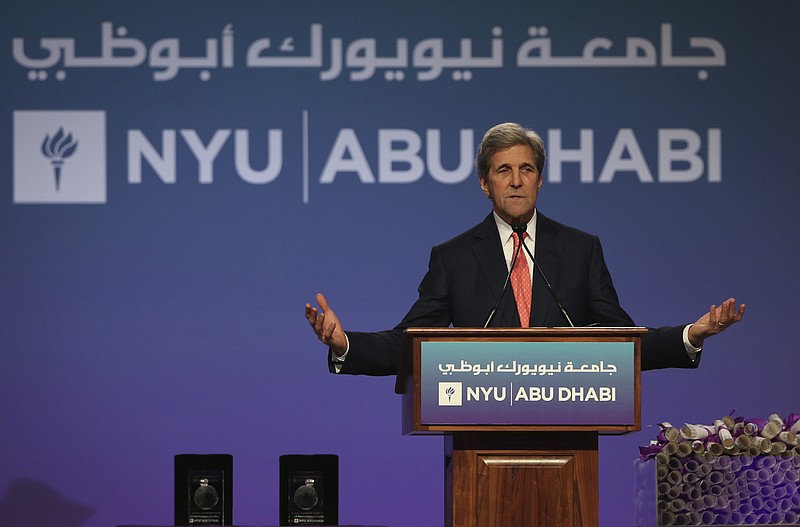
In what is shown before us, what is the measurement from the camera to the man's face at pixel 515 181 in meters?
2.98

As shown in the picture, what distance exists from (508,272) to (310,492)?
75cm

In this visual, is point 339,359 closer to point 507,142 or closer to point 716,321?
point 507,142

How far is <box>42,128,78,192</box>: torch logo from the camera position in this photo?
4762 millimetres

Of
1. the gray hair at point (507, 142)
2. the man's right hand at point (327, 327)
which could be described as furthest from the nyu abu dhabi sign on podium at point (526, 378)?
the gray hair at point (507, 142)

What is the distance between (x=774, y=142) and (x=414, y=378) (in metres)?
2.92

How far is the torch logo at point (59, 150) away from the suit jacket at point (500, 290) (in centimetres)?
221

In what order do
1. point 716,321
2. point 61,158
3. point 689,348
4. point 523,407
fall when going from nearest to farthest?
point 523,407 < point 716,321 < point 689,348 < point 61,158

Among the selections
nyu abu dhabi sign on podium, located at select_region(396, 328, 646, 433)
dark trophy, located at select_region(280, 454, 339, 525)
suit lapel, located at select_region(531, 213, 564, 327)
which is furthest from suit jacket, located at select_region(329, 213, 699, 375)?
nyu abu dhabi sign on podium, located at select_region(396, 328, 646, 433)

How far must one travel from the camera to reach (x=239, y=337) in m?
4.77

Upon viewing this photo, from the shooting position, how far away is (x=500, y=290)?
296cm

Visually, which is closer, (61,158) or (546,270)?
(546,270)

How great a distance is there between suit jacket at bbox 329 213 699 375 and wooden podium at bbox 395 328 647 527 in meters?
0.42

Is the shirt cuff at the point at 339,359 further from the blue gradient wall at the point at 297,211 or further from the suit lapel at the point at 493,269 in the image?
the blue gradient wall at the point at 297,211

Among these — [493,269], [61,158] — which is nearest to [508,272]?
[493,269]
